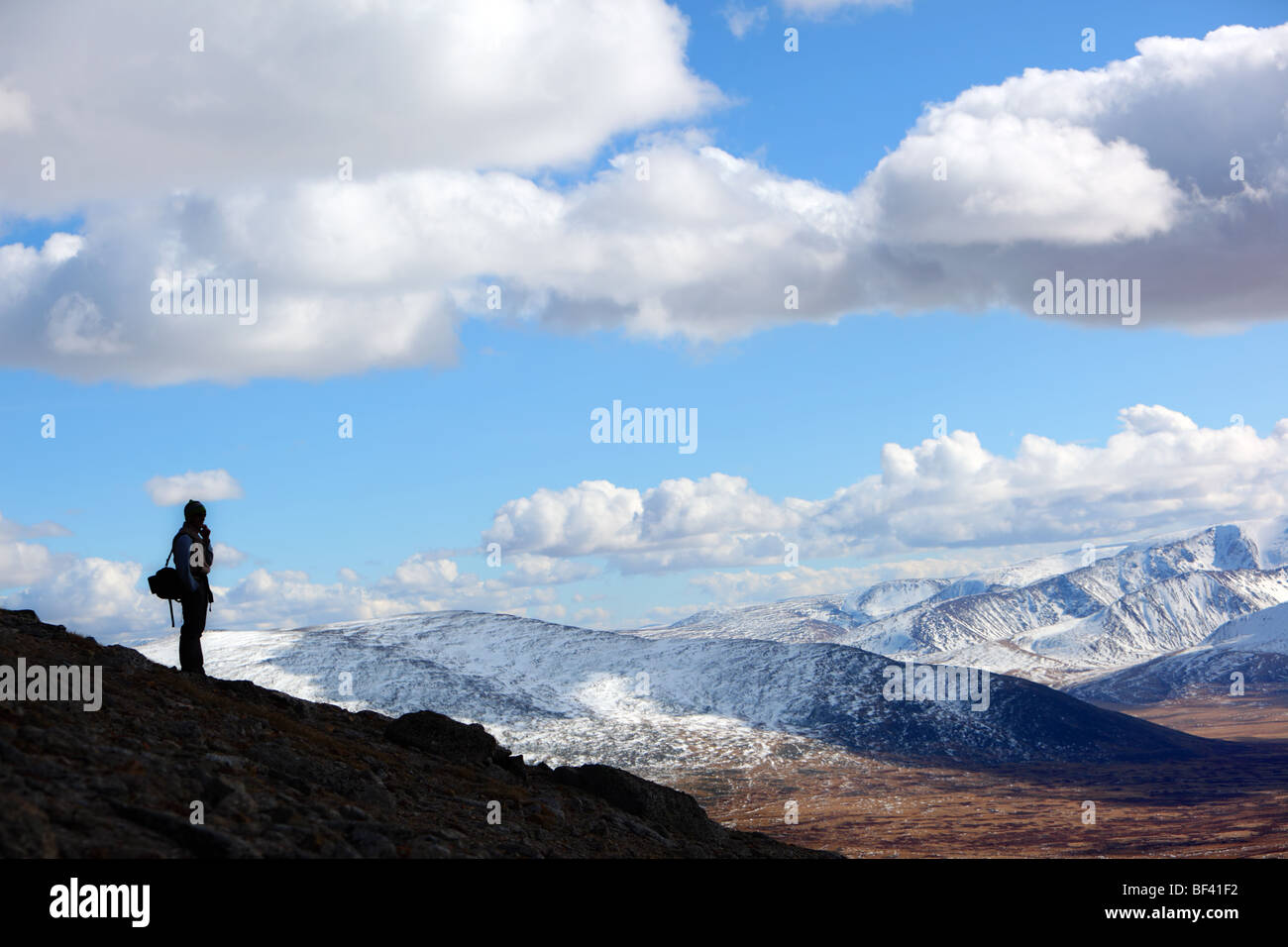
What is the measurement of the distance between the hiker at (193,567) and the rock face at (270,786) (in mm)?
1458

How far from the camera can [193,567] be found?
23.3 metres

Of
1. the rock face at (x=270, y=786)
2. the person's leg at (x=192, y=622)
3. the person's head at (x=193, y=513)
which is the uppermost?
the person's head at (x=193, y=513)

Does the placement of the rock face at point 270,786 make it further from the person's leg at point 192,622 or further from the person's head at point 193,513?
the person's head at point 193,513

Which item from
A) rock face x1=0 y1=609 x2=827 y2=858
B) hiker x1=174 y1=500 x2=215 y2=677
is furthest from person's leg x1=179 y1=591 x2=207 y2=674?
rock face x1=0 y1=609 x2=827 y2=858

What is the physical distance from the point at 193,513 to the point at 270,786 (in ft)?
27.1

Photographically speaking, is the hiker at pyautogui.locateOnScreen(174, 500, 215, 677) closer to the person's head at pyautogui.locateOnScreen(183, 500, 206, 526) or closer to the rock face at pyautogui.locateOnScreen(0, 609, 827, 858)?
the person's head at pyautogui.locateOnScreen(183, 500, 206, 526)

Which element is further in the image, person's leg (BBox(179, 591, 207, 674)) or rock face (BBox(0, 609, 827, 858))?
person's leg (BBox(179, 591, 207, 674))

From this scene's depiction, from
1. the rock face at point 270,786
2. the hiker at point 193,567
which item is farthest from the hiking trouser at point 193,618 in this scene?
the rock face at point 270,786

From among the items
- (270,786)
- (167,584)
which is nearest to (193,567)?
(167,584)

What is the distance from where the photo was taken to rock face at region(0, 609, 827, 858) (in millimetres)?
13305

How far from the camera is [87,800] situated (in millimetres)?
13594

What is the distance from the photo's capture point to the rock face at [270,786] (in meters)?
13.3
